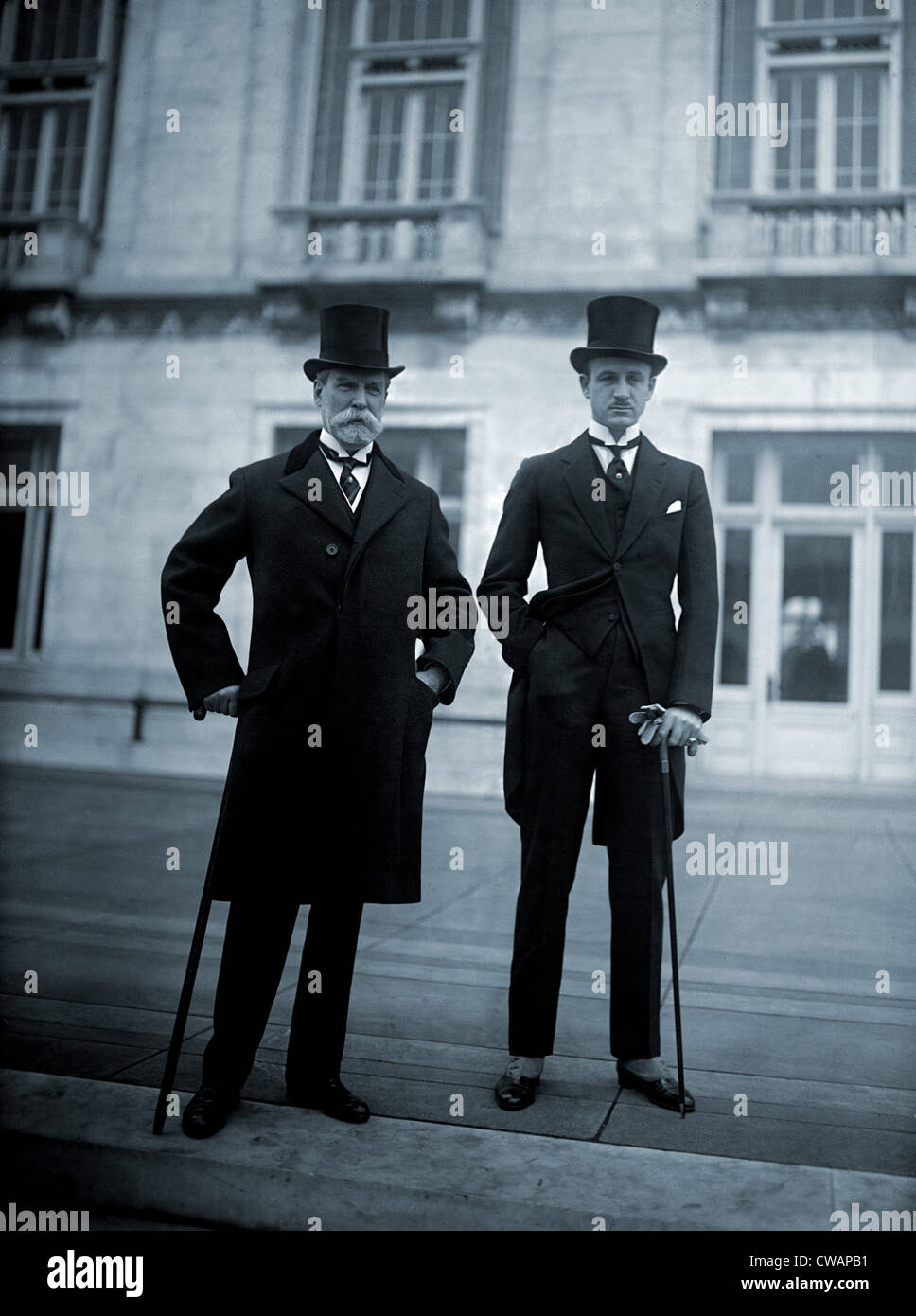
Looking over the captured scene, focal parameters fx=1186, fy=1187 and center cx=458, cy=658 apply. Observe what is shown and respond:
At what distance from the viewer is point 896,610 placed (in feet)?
13.1

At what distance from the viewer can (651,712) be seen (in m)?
2.84

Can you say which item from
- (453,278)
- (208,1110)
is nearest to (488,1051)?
(208,1110)

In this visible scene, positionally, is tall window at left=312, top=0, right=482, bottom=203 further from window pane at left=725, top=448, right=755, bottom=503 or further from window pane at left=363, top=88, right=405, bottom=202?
window pane at left=725, top=448, right=755, bottom=503

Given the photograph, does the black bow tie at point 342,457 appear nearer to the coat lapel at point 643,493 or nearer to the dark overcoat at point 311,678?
the dark overcoat at point 311,678

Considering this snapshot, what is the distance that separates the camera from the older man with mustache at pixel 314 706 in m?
2.68

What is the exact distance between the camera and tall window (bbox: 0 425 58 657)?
14.5 feet

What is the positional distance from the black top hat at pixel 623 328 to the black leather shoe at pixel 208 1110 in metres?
1.93

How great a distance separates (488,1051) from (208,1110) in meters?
0.86

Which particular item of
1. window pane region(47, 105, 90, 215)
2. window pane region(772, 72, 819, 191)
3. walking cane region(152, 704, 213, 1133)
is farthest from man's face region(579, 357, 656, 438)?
window pane region(47, 105, 90, 215)

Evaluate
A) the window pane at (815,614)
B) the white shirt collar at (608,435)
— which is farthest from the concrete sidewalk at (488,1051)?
the white shirt collar at (608,435)

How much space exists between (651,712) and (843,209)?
2712 mm
